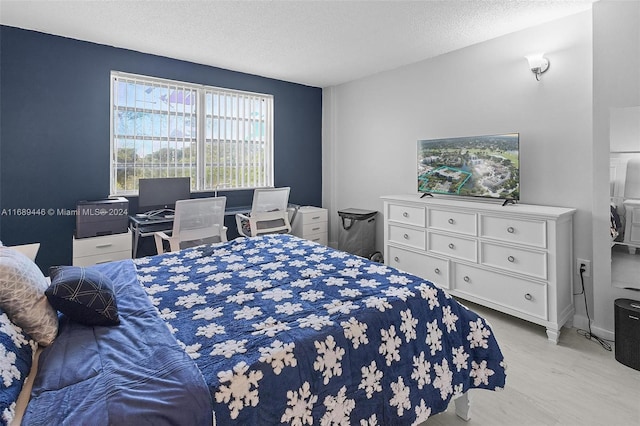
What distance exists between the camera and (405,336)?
5.29ft

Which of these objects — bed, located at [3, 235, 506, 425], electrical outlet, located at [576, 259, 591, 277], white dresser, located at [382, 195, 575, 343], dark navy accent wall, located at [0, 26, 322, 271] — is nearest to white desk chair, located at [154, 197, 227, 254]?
dark navy accent wall, located at [0, 26, 322, 271]

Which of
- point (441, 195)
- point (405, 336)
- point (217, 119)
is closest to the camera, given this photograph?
point (405, 336)

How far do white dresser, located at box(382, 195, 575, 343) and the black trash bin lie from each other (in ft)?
2.93

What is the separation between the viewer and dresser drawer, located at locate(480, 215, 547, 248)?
2.76 m

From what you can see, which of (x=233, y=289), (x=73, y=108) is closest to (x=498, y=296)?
(x=233, y=289)

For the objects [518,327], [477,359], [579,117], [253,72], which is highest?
[253,72]

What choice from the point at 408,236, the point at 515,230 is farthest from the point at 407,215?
the point at 515,230

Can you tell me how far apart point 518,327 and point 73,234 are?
14.6 feet

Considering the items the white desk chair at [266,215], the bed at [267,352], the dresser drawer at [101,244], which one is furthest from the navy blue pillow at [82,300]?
the white desk chair at [266,215]

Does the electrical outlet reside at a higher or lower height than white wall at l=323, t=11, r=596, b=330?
lower

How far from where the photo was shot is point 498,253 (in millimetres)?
3023

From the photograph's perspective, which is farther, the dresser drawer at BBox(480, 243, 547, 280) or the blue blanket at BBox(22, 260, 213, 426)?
the dresser drawer at BBox(480, 243, 547, 280)

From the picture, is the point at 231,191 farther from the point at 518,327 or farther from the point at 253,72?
the point at 518,327

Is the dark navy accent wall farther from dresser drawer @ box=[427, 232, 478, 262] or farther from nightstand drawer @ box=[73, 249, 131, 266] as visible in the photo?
dresser drawer @ box=[427, 232, 478, 262]
